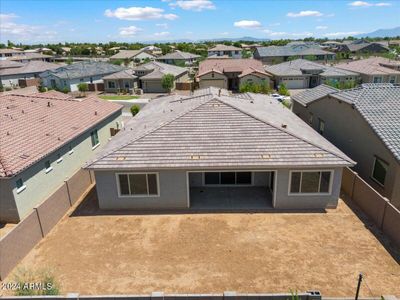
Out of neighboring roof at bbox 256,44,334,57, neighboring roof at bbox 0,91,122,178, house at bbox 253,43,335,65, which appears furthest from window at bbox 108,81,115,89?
neighboring roof at bbox 256,44,334,57

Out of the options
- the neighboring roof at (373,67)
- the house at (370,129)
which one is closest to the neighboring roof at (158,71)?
the neighboring roof at (373,67)

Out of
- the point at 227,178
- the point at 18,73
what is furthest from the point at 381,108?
the point at 18,73

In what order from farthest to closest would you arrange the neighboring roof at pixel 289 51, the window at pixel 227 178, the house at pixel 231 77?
the neighboring roof at pixel 289 51 < the house at pixel 231 77 < the window at pixel 227 178

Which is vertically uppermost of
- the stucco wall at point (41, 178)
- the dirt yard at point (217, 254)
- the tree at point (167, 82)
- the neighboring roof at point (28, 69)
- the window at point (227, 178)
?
the neighboring roof at point (28, 69)

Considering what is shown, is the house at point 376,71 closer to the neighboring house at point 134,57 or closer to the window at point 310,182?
Answer: the window at point 310,182

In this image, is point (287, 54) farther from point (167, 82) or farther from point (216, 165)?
point (216, 165)

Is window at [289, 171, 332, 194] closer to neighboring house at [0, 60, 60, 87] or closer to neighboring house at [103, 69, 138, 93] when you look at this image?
neighboring house at [103, 69, 138, 93]

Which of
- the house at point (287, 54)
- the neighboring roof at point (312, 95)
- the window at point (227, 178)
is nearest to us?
the window at point (227, 178)
